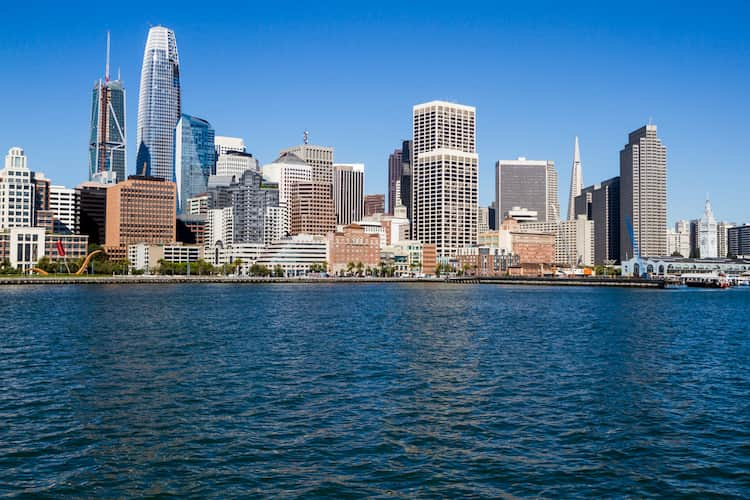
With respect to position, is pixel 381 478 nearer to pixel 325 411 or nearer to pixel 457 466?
pixel 457 466

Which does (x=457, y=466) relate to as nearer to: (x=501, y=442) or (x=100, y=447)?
(x=501, y=442)

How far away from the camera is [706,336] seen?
2879 inches

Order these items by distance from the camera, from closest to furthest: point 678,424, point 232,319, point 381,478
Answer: point 381,478 < point 678,424 < point 232,319

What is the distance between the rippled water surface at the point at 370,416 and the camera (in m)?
25.2

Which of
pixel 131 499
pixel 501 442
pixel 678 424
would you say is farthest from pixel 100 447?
pixel 678 424

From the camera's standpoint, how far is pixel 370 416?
34.0 m

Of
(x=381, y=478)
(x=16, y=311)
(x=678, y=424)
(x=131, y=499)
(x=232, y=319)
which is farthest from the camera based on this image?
(x=16, y=311)

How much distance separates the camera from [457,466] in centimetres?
2666

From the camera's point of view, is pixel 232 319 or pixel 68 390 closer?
pixel 68 390

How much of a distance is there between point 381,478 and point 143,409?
14862mm

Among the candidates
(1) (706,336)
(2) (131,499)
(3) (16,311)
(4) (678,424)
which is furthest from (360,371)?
(3) (16,311)

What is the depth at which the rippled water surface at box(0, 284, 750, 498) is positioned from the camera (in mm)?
25156

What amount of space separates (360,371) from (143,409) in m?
15.2

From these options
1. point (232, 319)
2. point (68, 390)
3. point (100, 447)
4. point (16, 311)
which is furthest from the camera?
point (16, 311)
